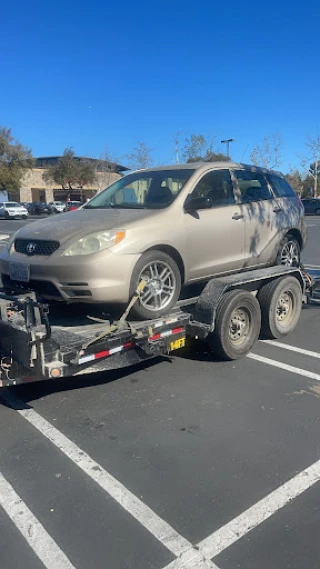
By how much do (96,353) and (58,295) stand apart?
72 cm

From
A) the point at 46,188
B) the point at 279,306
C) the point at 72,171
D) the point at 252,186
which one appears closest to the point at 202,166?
the point at 252,186

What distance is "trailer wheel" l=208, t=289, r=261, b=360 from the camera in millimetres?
5176

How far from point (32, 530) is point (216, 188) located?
4241 millimetres

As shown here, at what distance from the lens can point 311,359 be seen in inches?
220

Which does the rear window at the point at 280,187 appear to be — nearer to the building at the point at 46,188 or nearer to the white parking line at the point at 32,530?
the white parking line at the point at 32,530

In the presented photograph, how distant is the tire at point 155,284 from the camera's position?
464 centimetres

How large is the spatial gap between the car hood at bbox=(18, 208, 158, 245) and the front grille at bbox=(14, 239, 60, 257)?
0.04 metres

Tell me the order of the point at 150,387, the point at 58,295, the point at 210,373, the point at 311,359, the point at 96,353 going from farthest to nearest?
the point at 311,359
the point at 210,373
the point at 150,387
the point at 58,295
the point at 96,353

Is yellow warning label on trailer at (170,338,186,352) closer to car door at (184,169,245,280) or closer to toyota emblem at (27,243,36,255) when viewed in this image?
car door at (184,169,245,280)

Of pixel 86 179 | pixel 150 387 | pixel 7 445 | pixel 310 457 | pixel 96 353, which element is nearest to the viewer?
pixel 310 457

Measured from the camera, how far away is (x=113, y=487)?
318cm

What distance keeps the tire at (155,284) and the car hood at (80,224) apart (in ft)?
1.42

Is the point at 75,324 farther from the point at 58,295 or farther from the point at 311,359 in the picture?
the point at 311,359

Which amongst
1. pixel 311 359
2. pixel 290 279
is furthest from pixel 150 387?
pixel 290 279
